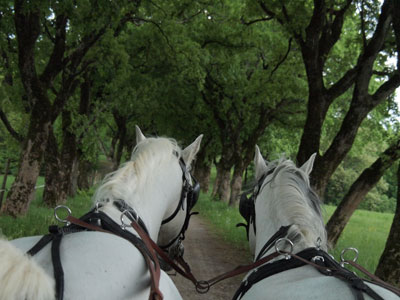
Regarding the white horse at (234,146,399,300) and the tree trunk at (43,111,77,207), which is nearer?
the white horse at (234,146,399,300)

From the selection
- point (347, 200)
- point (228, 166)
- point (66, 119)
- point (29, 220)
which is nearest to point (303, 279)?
point (347, 200)

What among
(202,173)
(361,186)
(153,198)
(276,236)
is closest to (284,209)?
(276,236)

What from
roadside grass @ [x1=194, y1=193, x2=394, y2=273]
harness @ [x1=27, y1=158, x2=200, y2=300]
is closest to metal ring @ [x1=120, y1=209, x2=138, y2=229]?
harness @ [x1=27, y1=158, x2=200, y2=300]

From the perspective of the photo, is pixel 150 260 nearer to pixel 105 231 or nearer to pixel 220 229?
pixel 105 231

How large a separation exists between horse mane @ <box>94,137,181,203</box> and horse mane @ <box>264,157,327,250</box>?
0.95 meters

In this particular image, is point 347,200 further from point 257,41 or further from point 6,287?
point 257,41

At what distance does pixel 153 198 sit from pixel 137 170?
28 cm

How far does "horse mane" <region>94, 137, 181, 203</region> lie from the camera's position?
2.43 metres

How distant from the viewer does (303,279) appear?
1941mm

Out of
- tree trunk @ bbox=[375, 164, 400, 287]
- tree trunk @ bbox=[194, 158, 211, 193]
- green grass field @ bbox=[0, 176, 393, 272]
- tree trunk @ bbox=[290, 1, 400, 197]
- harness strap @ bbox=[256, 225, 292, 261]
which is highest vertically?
tree trunk @ bbox=[290, 1, 400, 197]

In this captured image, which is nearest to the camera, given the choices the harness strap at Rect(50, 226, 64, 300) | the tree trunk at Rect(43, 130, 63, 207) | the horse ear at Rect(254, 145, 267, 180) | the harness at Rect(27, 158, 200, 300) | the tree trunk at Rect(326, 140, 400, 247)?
the harness strap at Rect(50, 226, 64, 300)

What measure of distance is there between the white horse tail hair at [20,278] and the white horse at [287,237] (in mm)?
1178

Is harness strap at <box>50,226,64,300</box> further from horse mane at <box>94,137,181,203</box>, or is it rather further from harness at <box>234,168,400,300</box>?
harness at <box>234,168,400,300</box>

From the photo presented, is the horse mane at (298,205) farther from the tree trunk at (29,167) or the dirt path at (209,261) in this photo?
the tree trunk at (29,167)
